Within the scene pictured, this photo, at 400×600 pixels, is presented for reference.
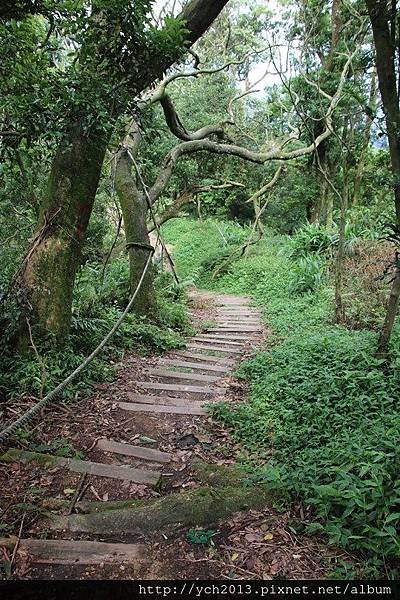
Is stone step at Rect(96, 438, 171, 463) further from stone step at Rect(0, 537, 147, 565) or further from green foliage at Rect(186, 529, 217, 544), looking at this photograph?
stone step at Rect(0, 537, 147, 565)

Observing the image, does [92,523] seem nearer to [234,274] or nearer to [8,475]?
[8,475]

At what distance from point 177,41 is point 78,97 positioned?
0.93m

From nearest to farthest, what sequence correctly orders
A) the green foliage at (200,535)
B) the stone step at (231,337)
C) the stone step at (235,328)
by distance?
the green foliage at (200,535) < the stone step at (231,337) < the stone step at (235,328)

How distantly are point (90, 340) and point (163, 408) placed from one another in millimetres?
1334

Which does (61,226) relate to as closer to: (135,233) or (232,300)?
(135,233)

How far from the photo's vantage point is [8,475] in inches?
115

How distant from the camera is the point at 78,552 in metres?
2.27

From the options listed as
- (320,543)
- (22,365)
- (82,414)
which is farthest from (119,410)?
(320,543)

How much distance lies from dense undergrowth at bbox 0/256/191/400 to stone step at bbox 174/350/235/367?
0.69 feet

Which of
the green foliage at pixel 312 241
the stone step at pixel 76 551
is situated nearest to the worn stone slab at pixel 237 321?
the green foliage at pixel 312 241

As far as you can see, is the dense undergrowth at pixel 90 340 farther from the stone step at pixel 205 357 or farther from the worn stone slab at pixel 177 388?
the worn stone slab at pixel 177 388

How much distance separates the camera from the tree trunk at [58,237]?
436 centimetres

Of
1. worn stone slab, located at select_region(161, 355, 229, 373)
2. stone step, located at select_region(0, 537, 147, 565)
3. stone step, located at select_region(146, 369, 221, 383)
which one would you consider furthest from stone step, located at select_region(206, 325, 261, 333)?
stone step, located at select_region(0, 537, 147, 565)

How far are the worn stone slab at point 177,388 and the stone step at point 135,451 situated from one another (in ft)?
4.15
